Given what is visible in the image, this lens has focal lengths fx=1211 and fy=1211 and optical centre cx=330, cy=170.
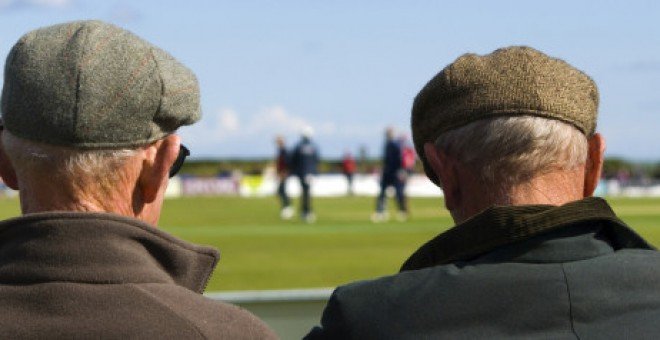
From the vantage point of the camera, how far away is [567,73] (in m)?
2.62

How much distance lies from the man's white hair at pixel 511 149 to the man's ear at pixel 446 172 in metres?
0.06

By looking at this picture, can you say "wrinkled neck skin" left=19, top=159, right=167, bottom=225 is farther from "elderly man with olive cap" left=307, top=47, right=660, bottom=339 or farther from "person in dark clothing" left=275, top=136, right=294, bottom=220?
"person in dark clothing" left=275, top=136, right=294, bottom=220

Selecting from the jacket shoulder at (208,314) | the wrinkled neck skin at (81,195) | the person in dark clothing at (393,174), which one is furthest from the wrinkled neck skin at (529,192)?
the person in dark clothing at (393,174)

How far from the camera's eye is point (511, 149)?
8.09ft

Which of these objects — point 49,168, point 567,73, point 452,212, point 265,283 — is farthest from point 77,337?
point 265,283

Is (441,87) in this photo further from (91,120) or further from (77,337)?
(77,337)

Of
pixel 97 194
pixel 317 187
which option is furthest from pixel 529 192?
pixel 317 187

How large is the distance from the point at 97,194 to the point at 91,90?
0.63ft

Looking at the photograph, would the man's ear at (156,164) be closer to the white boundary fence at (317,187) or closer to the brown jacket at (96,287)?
the brown jacket at (96,287)

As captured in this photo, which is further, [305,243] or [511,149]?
[305,243]

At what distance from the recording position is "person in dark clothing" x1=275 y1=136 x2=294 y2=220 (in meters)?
29.0

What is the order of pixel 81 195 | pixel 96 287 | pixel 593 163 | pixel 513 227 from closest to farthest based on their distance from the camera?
pixel 96 287 < pixel 81 195 < pixel 513 227 < pixel 593 163

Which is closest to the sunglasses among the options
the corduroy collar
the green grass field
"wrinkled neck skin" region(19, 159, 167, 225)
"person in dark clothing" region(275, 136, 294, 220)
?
"wrinkled neck skin" region(19, 159, 167, 225)

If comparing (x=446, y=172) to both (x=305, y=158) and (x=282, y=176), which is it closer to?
(x=305, y=158)
